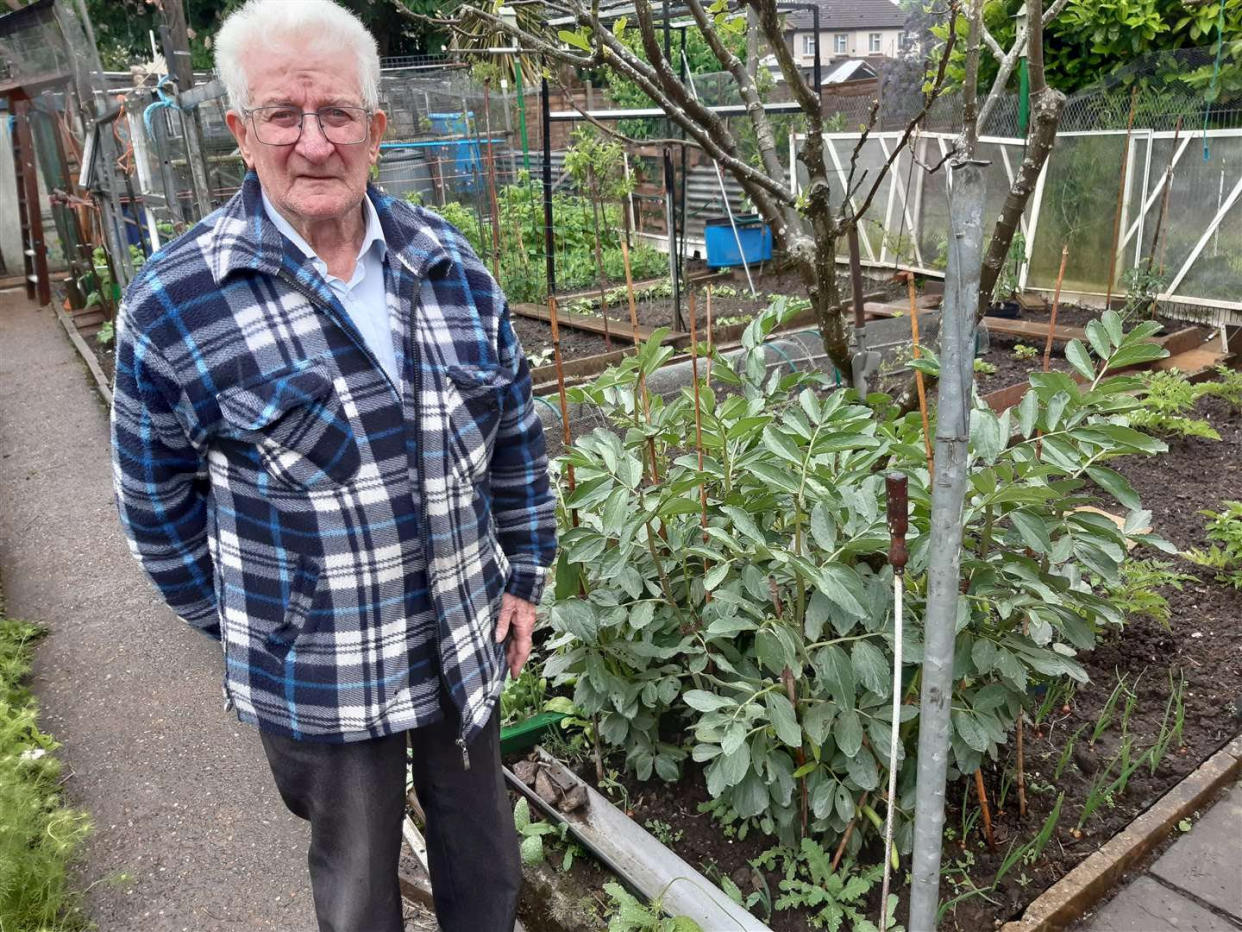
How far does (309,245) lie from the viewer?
63.4 inches

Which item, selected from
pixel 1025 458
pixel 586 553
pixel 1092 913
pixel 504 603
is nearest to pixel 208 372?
pixel 504 603

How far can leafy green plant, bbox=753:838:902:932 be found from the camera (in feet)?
6.65

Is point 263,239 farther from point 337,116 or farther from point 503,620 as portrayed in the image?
point 503,620

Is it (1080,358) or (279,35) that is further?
(1080,358)

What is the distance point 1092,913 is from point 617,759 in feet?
4.00

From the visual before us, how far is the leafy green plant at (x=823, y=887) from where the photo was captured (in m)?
2.03

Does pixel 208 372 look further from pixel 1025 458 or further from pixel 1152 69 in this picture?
pixel 1152 69

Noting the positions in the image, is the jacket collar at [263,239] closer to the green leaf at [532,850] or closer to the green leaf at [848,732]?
the green leaf at [848,732]

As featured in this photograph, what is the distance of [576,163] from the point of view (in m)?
8.62

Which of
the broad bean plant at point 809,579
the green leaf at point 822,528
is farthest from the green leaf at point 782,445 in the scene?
the green leaf at point 822,528

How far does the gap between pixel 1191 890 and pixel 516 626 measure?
1.69 metres

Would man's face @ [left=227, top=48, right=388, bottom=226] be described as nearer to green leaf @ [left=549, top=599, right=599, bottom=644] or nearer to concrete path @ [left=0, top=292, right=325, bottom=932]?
green leaf @ [left=549, top=599, right=599, bottom=644]

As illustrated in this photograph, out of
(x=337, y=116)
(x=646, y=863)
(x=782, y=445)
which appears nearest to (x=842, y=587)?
(x=782, y=445)

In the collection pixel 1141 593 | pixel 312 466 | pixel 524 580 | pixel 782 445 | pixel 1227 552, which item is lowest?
pixel 1227 552
